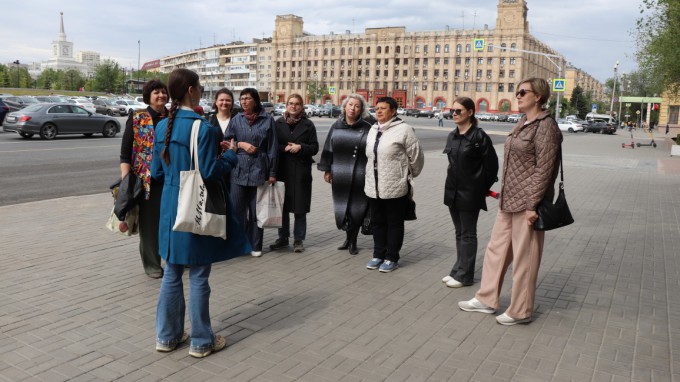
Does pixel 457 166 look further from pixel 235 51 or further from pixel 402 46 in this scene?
pixel 235 51

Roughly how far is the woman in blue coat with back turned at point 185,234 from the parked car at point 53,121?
20.9 metres

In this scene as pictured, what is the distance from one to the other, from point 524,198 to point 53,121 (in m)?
22.0

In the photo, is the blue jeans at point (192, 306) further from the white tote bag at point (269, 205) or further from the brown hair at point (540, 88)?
the brown hair at point (540, 88)

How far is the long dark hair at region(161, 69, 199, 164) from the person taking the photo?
3.61 metres

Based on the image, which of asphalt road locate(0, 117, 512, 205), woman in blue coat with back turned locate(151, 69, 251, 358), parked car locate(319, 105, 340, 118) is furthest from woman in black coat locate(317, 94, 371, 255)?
parked car locate(319, 105, 340, 118)

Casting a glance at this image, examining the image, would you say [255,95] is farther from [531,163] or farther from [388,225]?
[531,163]

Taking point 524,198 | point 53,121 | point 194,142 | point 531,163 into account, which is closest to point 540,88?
point 531,163

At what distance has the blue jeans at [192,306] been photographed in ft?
12.5

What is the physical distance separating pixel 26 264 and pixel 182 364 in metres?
3.03

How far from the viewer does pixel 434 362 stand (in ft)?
12.5

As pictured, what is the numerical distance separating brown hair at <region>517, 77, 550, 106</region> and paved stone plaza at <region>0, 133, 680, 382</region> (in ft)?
5.90

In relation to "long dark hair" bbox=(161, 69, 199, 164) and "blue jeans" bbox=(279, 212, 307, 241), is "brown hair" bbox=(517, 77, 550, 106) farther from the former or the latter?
"blue jeans" bbox=(279, 212, 307, 241)

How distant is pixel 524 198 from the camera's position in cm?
446

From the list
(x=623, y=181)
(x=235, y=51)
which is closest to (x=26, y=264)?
(x=623, y=181)
